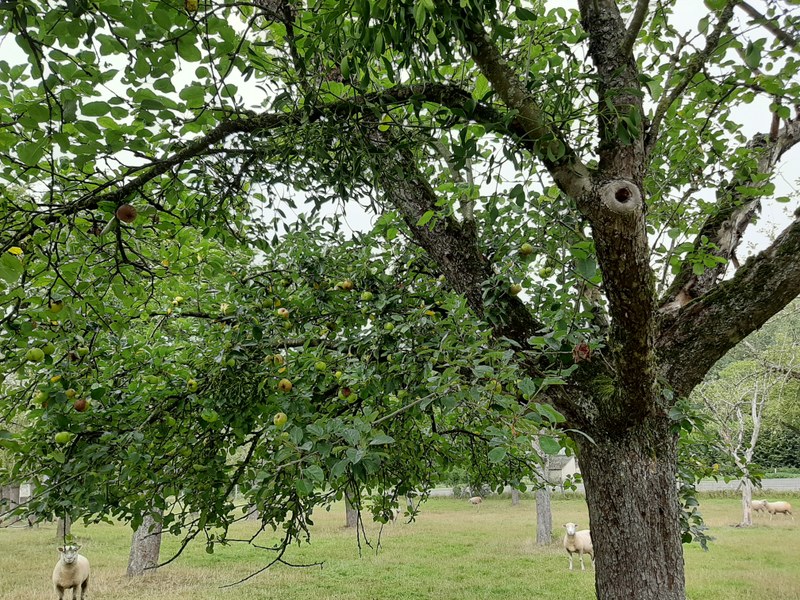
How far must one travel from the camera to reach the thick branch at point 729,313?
2.27 meters

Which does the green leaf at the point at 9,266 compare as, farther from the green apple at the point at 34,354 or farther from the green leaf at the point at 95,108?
the green apple at the point at 34,354

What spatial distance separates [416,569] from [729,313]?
33.6 feet

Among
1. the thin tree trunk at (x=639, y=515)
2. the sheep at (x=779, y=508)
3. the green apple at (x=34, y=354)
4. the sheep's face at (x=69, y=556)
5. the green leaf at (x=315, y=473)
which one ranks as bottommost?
the sheep at (x=779, y=508)

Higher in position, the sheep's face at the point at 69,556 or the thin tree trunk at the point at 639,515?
the thin tree trunk at the point at 639,515

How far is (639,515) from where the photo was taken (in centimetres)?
242

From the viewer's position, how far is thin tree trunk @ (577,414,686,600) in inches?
93.7

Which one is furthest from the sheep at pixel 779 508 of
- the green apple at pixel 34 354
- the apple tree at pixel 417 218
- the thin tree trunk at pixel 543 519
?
the green apple at pixel 34 354

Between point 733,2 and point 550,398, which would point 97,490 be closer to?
point 550,398

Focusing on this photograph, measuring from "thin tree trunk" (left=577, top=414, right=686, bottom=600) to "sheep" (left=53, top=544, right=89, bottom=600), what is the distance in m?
9.06

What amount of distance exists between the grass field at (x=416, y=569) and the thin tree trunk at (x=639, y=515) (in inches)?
281

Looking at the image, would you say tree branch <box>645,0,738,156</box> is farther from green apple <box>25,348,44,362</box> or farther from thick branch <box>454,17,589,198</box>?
green apple <box>25,348,44,362</box>

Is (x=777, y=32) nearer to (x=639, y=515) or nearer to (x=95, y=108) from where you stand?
(x=639, y=515)

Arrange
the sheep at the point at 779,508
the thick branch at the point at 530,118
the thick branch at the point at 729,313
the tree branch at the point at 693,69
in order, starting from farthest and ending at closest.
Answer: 1. the sheep at the point at 779,508
2. the thick branch at the point at 729,313
3. the tree branch at the point at 693,69
4. the thick branch at the point at 530,118

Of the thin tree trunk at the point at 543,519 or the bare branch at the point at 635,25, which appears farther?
the thin tree trunk at the point at 543,519
